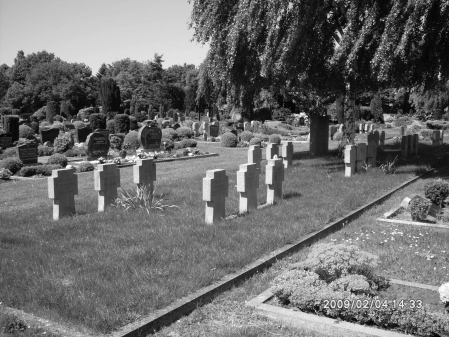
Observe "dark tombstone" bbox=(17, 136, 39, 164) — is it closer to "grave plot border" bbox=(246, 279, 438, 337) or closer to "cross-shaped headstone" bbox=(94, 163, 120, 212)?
"cross-shaped headstone" bbox=(94, 163, 120, 212)

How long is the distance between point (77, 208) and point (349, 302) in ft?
21.5

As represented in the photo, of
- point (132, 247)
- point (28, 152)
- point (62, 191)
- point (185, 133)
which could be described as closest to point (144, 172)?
point (62, 191)

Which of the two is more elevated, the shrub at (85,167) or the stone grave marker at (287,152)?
the stone grave marker at (287,152)

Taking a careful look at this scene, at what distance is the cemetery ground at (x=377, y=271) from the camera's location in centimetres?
454

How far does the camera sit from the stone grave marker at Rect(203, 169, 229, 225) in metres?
8.13

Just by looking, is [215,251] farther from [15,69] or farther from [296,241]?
[15,69]

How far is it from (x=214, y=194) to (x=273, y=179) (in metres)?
2.20

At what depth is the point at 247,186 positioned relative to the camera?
9109 mm

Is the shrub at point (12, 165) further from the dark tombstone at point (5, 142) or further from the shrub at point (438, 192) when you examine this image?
the shrub at point (438, 192)

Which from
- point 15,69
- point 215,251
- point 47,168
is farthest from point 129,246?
point 15,69

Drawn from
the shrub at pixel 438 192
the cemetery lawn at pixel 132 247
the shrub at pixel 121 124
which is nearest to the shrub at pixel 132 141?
the shrub at pixel 121 124

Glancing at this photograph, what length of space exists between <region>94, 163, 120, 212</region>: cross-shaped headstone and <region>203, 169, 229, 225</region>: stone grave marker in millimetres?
2444

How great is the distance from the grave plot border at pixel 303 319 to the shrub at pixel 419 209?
4.01 meters

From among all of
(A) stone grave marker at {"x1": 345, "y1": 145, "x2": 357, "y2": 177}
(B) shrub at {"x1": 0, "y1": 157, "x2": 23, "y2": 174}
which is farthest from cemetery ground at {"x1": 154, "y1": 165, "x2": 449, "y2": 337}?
(B) shrub at {"x1": 0, "y1": 157, "x2": 23, "y2": 174}
